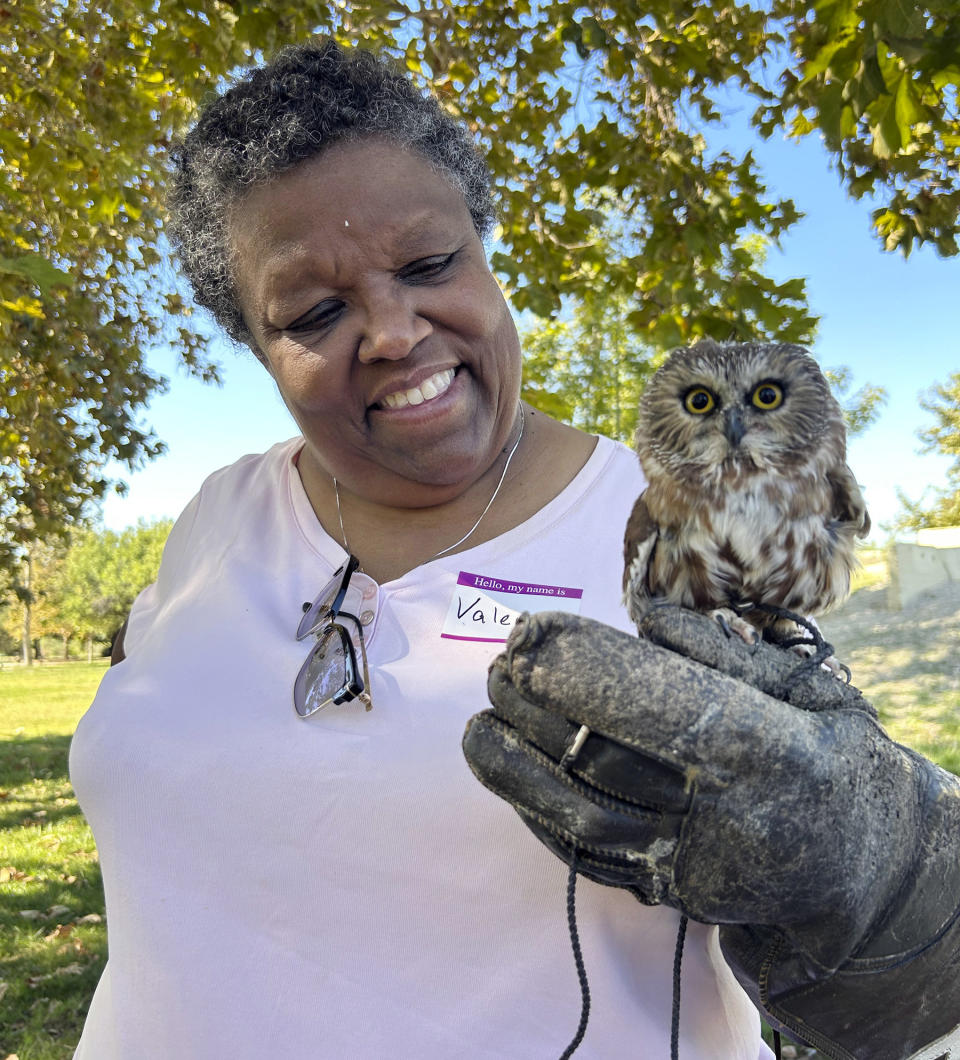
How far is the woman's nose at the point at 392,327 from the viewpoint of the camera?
183 centimetres

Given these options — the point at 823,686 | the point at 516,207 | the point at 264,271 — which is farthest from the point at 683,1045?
the point at 516,207

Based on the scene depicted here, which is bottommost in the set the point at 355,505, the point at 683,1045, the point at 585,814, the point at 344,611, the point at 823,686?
the point at 683,1045

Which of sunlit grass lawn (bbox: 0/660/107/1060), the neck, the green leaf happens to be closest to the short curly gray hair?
the neck

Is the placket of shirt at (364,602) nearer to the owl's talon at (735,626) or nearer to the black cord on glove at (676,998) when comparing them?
the owl's talon at (735,626)

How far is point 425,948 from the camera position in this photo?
1.64 metres

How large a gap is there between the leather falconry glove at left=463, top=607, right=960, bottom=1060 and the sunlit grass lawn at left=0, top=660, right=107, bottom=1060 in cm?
447

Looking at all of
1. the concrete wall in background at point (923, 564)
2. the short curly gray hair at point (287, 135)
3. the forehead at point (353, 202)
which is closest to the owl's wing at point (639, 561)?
the forehead at point (353, 202)

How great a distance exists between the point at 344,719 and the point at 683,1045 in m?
0.94

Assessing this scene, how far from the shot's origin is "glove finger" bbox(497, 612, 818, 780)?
122cm

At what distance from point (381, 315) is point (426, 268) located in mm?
→ 165

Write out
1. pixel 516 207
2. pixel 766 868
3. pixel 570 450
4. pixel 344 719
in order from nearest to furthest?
pixel 766 868, pixel 344 719, pixel 570 450, pixel 516 207

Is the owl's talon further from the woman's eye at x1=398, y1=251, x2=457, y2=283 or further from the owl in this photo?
the woman's eye at x1=398, y1=251, x2=457, y2=283

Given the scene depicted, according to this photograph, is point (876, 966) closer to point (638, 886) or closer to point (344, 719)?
point (638, 886)

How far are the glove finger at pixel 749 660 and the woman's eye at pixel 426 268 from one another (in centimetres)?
97
